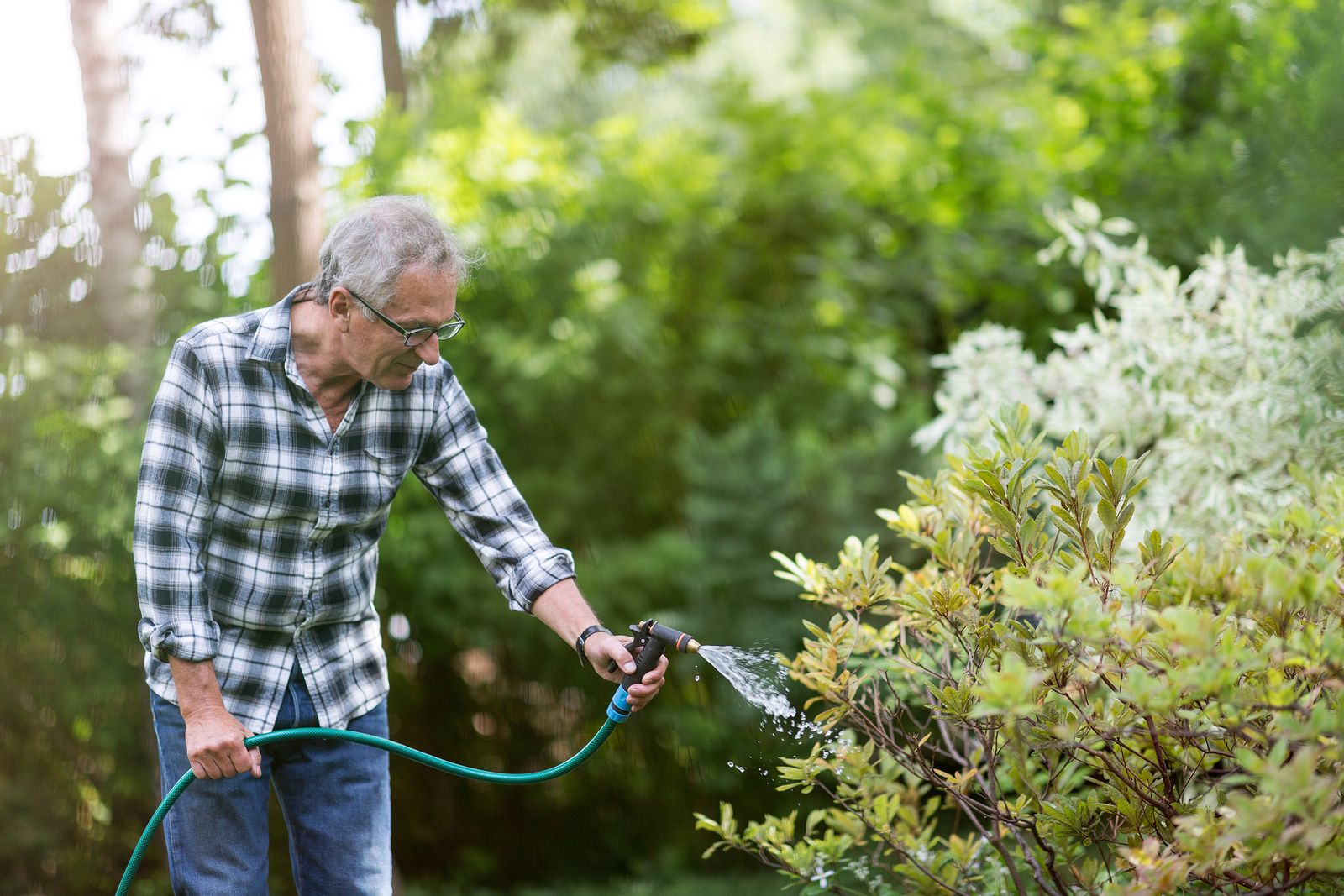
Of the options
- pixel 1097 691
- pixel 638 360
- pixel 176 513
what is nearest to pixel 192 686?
pixel 176 513

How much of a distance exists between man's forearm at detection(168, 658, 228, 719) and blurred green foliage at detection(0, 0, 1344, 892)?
268cm

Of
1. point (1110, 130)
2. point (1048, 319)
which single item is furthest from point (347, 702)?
point (1110, 130)

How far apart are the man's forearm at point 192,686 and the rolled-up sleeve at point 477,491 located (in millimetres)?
597

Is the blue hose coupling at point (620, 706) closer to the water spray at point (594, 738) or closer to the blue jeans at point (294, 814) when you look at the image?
the water spray at point (594, 738)

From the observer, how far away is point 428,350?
210 centimetres

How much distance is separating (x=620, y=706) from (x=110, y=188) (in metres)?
3.79

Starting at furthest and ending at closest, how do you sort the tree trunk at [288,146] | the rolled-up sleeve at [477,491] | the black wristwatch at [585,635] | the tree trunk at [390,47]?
1. the tree trunk at [390,47]
2. the tree trunk at [288,146]
3. the rolled-up sleeve at [477,491]
4. the black wristwatch at [585,635]

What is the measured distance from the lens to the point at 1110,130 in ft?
17.9

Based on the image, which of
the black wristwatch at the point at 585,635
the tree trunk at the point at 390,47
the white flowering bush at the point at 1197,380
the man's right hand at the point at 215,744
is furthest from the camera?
the tree trunk at the point at 390,47

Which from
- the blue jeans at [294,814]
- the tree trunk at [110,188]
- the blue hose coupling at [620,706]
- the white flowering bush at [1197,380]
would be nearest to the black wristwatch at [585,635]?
the blue hose coupling at [620,706]

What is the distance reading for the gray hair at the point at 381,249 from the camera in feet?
6.65

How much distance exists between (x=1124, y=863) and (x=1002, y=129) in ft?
15.2

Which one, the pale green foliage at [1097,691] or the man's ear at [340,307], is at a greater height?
the man's ear at [340,307]

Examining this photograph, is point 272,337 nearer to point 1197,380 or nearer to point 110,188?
point 1197,380
